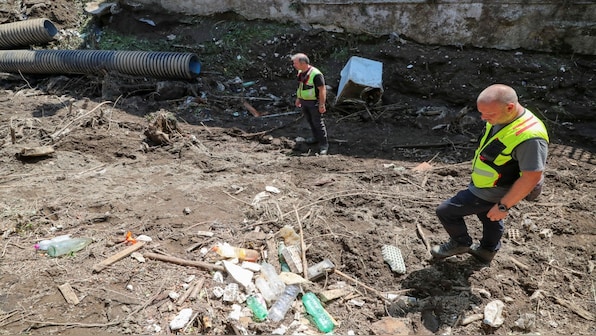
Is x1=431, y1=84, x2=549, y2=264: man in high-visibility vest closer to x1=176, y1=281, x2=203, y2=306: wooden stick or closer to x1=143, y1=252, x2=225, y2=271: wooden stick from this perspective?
x1=143, y1=252, x2=225, y2=271: wooden stick

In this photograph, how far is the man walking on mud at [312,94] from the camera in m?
6.07

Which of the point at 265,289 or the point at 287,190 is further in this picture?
the point at 287,190

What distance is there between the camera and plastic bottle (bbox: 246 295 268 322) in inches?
133

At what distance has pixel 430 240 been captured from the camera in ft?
14.0

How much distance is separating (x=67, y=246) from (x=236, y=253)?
1.66 m

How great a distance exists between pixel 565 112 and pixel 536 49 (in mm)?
1618

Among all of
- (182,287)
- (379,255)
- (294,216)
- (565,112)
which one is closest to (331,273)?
(379,255)

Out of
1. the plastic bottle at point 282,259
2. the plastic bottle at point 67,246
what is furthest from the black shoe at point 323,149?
the plastic bottle at point 67,246

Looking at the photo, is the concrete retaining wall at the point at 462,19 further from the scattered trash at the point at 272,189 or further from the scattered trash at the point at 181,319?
the scattered trash at the point at 181,319

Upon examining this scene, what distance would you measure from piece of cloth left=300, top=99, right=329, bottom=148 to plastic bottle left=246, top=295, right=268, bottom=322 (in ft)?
11.4

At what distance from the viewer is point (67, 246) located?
4070mm

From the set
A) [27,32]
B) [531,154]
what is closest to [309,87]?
[531,154]

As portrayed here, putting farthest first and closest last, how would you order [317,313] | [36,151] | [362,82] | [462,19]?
1. [462,19]
2. [362,82]
3. [36,151]
4. [317,313]

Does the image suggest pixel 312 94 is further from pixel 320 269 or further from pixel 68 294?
pixel 68 294
